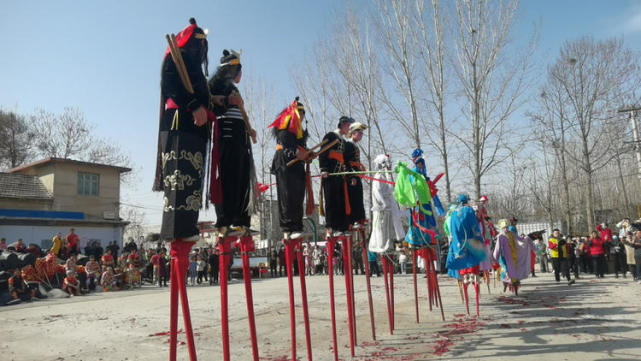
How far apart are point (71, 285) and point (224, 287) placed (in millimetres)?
12725

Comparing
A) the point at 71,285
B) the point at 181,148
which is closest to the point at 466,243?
the point at 181,148

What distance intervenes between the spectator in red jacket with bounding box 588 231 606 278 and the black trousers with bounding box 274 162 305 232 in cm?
1565

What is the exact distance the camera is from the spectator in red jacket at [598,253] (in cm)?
1543

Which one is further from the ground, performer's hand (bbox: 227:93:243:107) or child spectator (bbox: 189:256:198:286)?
performer's hand (bbox: 227:93:243:107)

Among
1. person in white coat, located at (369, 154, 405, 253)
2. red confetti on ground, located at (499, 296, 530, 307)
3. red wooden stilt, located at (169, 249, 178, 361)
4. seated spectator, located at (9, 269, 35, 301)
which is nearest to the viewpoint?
red wooden stilt, located at (169, 249, 178, 361)

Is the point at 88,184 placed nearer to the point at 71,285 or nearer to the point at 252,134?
the point at 71,285

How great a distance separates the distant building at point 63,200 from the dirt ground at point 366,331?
15566 millimetres

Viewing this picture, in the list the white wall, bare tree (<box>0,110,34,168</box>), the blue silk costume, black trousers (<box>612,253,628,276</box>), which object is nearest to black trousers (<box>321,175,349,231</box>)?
the blue silk costume

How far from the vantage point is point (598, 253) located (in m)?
15.6

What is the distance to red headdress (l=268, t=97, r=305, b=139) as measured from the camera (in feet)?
15.1

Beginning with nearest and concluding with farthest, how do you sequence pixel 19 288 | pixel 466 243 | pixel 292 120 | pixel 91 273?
pixel 292 120 → pixel 466 243 → pixel 19 288 → pixel 91 273

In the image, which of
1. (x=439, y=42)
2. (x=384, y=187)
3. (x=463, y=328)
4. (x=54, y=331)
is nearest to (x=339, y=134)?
(x=384, y=187)

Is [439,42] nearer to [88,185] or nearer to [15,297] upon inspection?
[15,297]

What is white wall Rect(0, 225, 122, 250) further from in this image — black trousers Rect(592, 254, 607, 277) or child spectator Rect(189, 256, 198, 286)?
black trousers Rect(592, 254, 607, 277)
